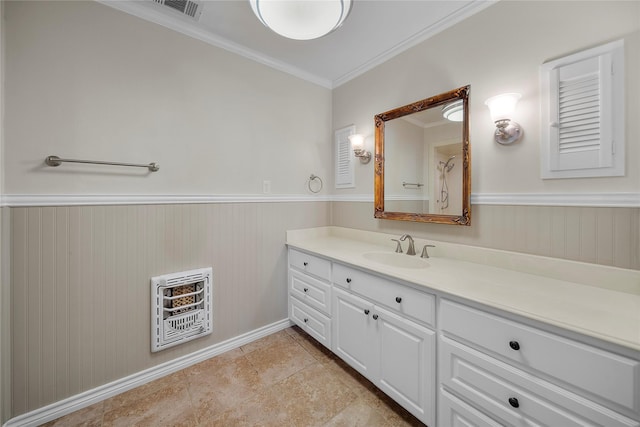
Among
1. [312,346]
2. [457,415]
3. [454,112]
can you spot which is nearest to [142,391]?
[312,346]

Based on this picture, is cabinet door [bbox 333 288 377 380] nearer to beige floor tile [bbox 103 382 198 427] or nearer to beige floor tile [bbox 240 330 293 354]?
beige floor tile [bbox 240 330 293 354]

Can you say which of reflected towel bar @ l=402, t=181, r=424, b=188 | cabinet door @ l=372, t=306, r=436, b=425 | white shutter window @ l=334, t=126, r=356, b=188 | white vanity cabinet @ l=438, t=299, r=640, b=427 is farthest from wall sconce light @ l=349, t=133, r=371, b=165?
white vanity cabinet @ l=438, t=299, r=640, b=427

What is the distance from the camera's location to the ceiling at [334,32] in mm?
1610

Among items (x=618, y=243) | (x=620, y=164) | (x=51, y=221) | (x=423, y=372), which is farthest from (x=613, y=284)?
(x=51, y=221)

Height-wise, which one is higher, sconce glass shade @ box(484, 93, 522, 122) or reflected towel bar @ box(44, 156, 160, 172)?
sconce glass shade @ box(484, 93, 522, 122)

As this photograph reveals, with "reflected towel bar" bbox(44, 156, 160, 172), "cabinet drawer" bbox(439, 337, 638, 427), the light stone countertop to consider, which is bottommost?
"cabinet drawer" bbox(439, 337, 638, 427)

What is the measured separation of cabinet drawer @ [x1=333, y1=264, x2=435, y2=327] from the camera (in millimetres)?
1236

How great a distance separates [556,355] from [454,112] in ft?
4.70

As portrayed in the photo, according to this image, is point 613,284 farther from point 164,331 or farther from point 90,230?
point 90,230

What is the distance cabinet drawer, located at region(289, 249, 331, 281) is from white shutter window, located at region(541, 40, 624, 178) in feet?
4.68

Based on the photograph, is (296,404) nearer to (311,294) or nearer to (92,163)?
(311,294)

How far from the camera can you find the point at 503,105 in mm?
1371

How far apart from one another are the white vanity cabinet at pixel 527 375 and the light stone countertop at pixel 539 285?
66mm

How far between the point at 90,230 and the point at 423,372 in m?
2.05
